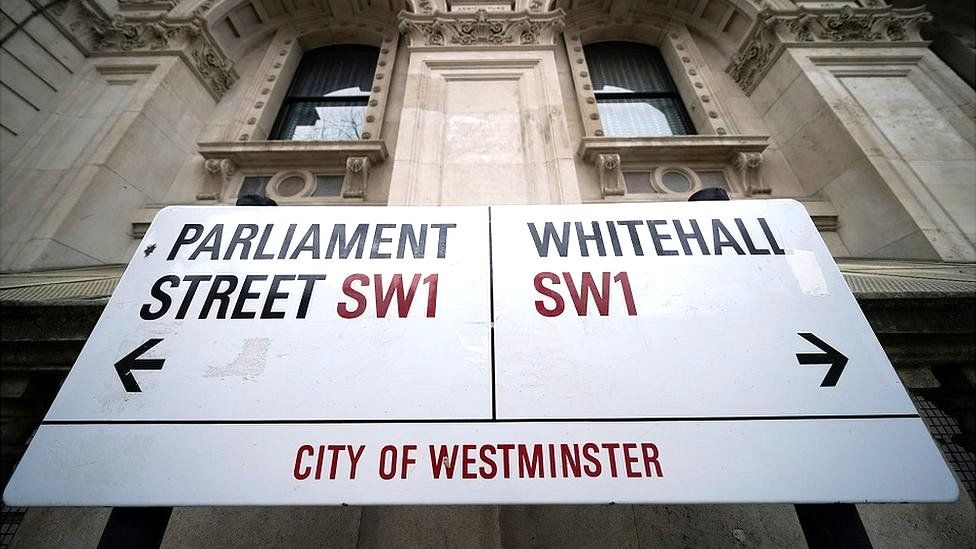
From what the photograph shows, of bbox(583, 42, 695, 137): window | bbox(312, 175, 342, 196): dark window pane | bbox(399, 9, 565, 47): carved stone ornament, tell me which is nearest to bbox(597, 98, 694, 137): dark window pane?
bbox(583, 42, 695, 137): window

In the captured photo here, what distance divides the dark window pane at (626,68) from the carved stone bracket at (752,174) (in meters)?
2.54

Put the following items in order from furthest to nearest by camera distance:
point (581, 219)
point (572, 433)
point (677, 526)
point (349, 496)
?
point (677, 526) → point (581, 219) → point (572, 433) → point (349, 496)

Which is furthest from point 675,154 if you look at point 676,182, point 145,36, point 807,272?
point 145,36

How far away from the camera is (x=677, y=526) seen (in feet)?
8.60

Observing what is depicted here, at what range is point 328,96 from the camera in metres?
6.99

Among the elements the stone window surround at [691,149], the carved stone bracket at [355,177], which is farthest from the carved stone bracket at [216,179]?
the stone window surround at [691,149]

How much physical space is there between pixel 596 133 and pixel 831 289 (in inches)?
161

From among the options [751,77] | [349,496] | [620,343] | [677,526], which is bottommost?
[677,526]

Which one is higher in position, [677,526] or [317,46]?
[317,46]

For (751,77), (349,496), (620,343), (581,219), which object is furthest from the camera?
(751,77)

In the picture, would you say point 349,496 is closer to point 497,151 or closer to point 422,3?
point 497,151

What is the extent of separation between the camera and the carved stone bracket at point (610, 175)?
4871 mm

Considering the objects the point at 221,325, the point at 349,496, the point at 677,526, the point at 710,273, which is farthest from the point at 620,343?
the point at 221,325

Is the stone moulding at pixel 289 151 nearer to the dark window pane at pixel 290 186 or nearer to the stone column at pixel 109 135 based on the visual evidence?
the dark window pane at pixel 290 186
